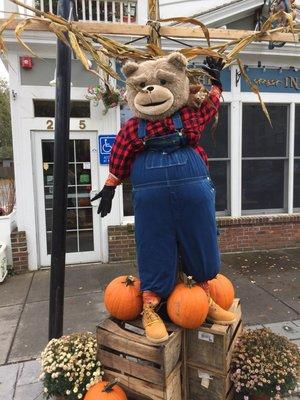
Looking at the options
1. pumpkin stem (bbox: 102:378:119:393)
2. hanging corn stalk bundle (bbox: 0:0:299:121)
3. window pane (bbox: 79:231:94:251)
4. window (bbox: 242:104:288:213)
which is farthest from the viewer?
window (bbox: 242:104:288:213)

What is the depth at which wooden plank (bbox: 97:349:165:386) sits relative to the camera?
205cm

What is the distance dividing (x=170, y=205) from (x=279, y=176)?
4898 mm

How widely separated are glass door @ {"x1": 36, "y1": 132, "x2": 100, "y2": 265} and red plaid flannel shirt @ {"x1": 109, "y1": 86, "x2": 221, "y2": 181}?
11.0 feet

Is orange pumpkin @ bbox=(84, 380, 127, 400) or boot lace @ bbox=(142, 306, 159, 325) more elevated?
boot lace @ bbox=(142, 306, 159, 325)

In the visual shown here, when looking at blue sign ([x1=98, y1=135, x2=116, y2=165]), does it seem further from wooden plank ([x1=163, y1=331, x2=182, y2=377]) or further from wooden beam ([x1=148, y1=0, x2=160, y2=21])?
wooden plank ([x1=163, y1=331, x2=182, y2=377])

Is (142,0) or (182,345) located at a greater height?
(142,0)

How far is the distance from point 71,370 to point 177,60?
2.04 m

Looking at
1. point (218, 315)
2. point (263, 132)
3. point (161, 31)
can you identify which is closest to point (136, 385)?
A: point (218, 315)

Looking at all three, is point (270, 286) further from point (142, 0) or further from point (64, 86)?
point (142, 0)

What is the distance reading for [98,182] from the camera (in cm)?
568

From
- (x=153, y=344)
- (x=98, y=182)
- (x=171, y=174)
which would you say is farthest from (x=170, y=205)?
(x=98, y=182)

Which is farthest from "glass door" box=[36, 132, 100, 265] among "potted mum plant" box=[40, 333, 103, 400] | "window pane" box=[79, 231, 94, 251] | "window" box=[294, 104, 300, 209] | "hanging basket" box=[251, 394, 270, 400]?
"hanging basket" box=[251, 394, 270, 400]

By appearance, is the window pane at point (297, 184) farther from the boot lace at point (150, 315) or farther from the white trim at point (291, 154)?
the boot lace at point (150, 315)

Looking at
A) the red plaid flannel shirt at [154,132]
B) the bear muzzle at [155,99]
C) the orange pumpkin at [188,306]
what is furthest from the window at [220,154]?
the orange pumpkin at [188,306]
